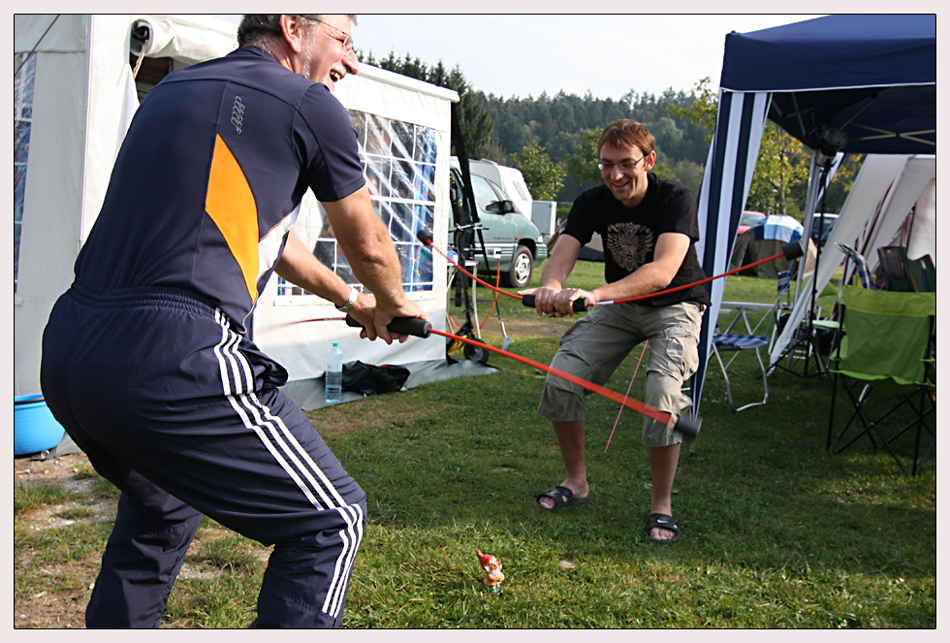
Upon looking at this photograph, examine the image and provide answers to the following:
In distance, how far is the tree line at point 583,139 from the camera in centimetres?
2123

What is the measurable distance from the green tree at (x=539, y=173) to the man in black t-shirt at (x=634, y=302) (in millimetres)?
32910

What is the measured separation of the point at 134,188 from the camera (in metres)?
1.59

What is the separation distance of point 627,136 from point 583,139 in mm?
44757

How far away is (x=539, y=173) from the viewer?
3625 cm

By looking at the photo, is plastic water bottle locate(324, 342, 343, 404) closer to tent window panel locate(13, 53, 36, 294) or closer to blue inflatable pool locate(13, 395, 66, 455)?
blue inflatable pool locate(13, 395, 66, 455)

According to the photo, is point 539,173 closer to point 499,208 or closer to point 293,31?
point 499,208

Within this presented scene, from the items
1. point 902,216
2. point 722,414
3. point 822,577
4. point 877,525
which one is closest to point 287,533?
point 822,577

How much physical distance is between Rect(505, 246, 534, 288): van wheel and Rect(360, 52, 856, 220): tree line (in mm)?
3240

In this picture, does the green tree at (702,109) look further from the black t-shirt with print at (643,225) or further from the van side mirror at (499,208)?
the black t-shirt with print at (643,225)

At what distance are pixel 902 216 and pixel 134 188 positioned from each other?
305 inches

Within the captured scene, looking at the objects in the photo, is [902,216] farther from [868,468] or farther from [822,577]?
[822,577]

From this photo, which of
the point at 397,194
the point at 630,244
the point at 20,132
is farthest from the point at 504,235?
the point at 630,244

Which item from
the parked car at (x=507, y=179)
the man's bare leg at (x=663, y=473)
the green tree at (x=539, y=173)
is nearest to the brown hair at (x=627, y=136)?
the man's bare leg at (x=663, y=473)

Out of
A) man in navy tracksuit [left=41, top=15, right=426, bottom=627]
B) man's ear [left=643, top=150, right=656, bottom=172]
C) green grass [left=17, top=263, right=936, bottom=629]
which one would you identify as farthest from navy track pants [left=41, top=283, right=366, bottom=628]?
man's ear [left=643, top=150, right=656, bottom=172]
